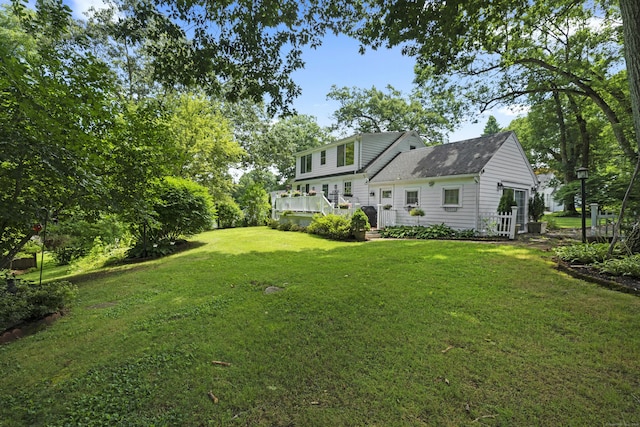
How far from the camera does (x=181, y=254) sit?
29.4ft

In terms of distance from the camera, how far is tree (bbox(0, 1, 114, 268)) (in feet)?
9.12

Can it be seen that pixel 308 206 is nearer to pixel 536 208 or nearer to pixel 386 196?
pixel 386 196

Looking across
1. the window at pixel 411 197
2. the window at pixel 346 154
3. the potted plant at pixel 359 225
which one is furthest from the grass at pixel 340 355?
the window at pixel 346 154

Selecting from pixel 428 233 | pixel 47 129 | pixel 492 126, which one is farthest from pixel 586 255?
pixel 492 126

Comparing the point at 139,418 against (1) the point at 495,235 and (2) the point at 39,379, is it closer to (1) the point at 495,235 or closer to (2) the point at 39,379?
(2) the point at 39,379

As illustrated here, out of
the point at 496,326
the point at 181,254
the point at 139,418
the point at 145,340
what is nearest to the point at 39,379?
the point at 145,340

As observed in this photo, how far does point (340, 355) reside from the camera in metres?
2.89

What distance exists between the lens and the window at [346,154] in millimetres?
17688

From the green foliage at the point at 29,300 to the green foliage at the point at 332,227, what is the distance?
315 inches

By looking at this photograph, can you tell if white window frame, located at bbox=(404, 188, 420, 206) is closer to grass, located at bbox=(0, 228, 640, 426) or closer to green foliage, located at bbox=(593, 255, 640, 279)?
grass, located at bbox=(0, 228, 640, 426)

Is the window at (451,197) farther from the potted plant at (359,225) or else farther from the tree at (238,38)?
the tree at (238,38)

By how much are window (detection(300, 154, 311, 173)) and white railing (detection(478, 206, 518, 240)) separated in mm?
13311

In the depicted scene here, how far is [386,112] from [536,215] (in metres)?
18.1

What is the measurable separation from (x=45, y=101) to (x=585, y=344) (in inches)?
270
